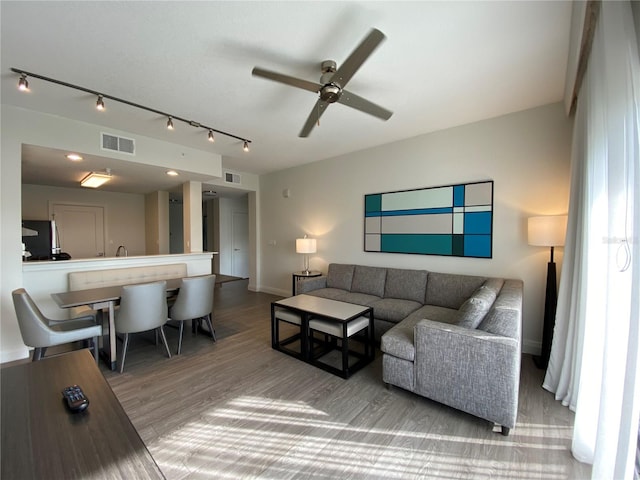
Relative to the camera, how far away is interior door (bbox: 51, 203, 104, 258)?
18.9 ft

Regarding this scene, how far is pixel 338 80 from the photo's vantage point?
1995 millimetres

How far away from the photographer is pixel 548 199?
2.97 meters

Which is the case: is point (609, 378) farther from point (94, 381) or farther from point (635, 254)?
point (94, 381)

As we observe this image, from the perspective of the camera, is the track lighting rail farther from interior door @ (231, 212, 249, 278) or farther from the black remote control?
interior door @ (231, 212, 249, 278)

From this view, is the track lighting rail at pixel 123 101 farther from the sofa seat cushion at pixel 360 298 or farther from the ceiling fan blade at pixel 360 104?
the sofa seat cushion at pixel 360 298

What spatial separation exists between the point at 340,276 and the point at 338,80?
2.97 metres

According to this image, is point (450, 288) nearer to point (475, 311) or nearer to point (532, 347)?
point (532, 347)

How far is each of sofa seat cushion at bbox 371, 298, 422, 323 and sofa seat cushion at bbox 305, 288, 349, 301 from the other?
561mm

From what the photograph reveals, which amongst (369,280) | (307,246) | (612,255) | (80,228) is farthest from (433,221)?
(80,228)

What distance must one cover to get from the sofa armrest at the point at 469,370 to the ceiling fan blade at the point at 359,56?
6.43 feet

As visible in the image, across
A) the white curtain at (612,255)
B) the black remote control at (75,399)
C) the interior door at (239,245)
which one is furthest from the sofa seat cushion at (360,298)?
the interior door at (239,245)

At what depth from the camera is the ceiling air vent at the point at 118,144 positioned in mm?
3420

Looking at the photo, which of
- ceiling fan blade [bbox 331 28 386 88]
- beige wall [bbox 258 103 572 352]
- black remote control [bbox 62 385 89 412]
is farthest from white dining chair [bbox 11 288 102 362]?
beige wall [bbox 258 103 572 352]

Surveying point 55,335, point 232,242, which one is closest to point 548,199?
point 55,335
